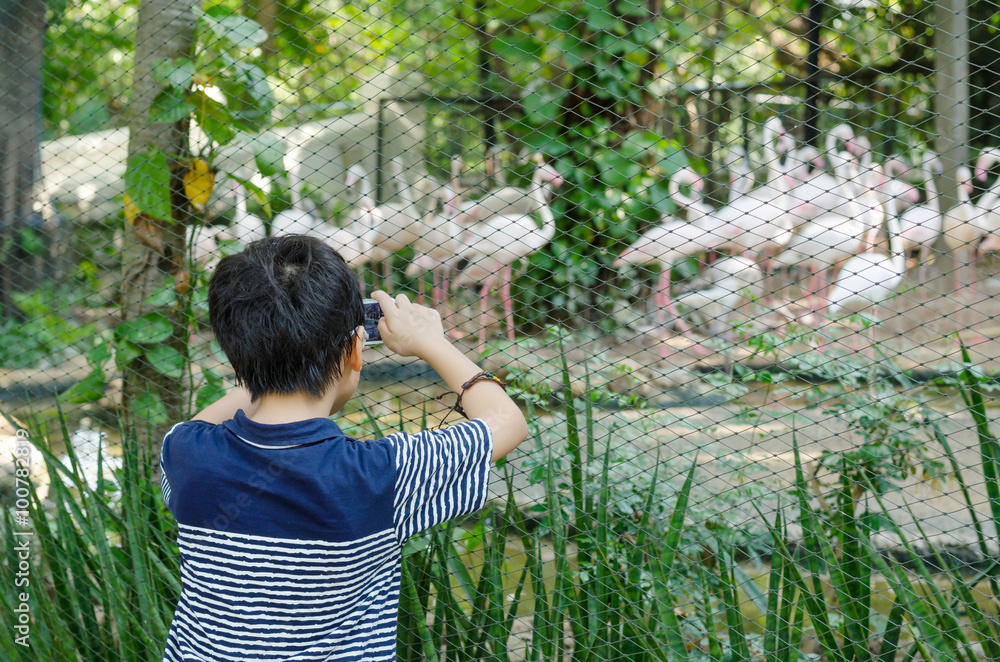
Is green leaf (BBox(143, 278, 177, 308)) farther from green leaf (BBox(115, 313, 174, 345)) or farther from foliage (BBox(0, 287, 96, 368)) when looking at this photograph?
foliage (BBox(0, 287, 96, 368))

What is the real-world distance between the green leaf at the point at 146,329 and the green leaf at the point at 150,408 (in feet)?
0.42

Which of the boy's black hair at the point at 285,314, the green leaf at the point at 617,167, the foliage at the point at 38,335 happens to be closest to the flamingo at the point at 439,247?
the green leaf at the point at 617,167

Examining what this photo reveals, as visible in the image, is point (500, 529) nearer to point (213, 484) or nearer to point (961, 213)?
point (213, 484)

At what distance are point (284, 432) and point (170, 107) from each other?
4.02 ft

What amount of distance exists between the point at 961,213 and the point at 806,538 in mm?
2821

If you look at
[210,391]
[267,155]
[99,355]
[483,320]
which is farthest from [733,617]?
[483,320]

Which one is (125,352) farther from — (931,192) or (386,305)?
(931,192)

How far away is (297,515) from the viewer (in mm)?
836

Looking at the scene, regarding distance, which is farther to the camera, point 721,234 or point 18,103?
point 721,234

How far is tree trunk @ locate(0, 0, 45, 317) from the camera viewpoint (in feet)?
8.74

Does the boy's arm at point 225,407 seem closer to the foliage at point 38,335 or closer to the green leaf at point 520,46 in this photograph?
the green leaf at point 520,46

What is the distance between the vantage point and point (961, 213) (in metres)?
3.65

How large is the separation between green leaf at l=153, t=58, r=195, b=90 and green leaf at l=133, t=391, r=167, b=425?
2.30 feet

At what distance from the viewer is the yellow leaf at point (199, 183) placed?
1892 mm
